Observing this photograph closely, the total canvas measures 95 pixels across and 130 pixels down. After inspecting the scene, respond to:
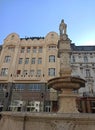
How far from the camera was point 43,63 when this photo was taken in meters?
29.0

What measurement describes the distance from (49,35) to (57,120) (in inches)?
1163

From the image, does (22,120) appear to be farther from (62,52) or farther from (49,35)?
(49,35)

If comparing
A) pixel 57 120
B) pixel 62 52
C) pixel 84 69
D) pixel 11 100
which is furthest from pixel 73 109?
pixel 84 69

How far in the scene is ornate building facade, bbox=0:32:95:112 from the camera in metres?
25.5

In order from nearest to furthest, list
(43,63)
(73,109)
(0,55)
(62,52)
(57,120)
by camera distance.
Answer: (57,120), (73,109), (62,52), (43,63), (0,55)

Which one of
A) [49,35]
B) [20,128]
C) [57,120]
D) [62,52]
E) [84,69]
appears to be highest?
[49,35]

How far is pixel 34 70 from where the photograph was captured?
28656 millimetres

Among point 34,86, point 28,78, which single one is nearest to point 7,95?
point 28,78

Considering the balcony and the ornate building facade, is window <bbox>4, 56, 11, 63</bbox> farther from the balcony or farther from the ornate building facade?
the balcony

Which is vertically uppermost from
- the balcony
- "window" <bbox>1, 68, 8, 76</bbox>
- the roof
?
the roof

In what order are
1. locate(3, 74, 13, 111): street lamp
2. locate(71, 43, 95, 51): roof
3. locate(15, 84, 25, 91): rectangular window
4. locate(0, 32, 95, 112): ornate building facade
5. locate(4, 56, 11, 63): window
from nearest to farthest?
locate(3, 74, 13, 111): street lamp, locate(0, 32, 95, 112): ornate building facade, locate(15, 84, 25, 91): rectangular window, locate(4, 56, 11, 63): window, locate(71, 43, 95, 51): roof

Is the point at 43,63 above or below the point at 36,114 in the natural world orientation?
above

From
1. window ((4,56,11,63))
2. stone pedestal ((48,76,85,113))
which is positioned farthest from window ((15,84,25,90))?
stone pedestal ((48,76,85,113))

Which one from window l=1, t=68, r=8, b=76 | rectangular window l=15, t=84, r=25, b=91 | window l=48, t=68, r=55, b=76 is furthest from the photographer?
window l=1, t=68, r=8, b=76
